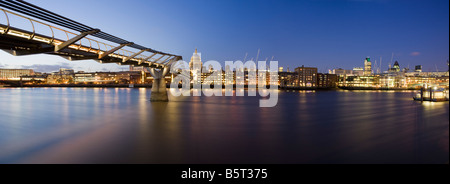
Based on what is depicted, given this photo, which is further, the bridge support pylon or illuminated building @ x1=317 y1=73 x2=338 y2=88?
illuminated building @ x1=317 y1=73 x2=338 y2=88

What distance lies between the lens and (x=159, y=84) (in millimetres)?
35312

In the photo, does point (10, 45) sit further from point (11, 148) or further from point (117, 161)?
point (117, 161)

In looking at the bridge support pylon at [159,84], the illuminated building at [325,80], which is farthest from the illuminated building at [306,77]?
the bridge support pylon at [159,84]

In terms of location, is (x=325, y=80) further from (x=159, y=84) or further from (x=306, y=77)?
(x=159, y=84)

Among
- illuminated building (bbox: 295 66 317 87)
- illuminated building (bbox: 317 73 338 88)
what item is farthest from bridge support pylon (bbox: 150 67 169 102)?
illuminated building (bbox: 317 73 338 88)

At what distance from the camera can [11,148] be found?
1232cm

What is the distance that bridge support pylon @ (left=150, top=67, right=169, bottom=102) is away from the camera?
113 feet

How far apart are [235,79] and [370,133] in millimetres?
160195

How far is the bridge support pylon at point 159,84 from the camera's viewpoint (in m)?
34.4

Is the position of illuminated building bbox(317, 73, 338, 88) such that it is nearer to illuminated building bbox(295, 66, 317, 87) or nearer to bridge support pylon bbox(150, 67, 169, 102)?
illuminated building bbox(295, 66, 317, 87)

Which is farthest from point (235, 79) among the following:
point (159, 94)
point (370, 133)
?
point (370, 133)
